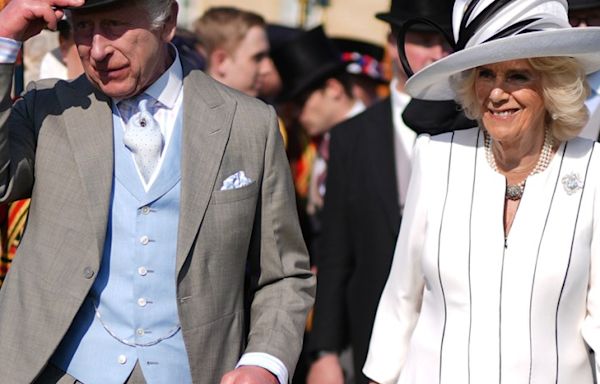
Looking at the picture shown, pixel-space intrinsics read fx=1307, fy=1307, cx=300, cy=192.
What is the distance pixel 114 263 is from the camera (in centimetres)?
408

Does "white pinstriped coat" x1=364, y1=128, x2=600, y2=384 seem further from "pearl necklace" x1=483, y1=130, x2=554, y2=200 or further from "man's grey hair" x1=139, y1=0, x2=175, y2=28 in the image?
"man's grey hair" x1=139, y1=0, x2=175, y2=28

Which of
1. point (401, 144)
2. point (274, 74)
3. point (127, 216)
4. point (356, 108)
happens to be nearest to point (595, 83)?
point (401, 144)

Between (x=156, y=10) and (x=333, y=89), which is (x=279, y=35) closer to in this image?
(x=333, y=89)

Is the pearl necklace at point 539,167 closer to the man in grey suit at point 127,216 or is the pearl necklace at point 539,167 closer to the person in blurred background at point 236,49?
the man in grey suit at point 127,216

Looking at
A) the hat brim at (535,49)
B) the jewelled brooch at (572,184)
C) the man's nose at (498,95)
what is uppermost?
the hat brim at (535,49)

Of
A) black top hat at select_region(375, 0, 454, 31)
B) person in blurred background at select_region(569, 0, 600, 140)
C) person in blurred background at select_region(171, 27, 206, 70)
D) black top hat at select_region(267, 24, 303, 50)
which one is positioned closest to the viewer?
person in blurred background at select_region(569, 0, 600, 140)

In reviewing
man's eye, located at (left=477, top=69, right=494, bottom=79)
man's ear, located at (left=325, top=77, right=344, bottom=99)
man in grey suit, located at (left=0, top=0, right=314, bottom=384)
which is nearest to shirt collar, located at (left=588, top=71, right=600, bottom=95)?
man's eye, located at (left=477, top=69, right=494, bottom=79)

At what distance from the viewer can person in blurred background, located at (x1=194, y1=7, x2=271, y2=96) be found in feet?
25.7

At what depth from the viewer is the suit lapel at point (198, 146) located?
13.4ft

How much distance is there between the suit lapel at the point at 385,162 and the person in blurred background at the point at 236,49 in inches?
69.5

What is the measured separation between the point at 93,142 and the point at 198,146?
333mm

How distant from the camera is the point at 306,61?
8.96 metres

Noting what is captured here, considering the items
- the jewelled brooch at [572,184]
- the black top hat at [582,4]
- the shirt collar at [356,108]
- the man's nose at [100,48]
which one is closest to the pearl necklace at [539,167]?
the jewelled brooch at [572,184]

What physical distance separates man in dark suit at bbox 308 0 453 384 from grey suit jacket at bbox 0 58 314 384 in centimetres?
142
